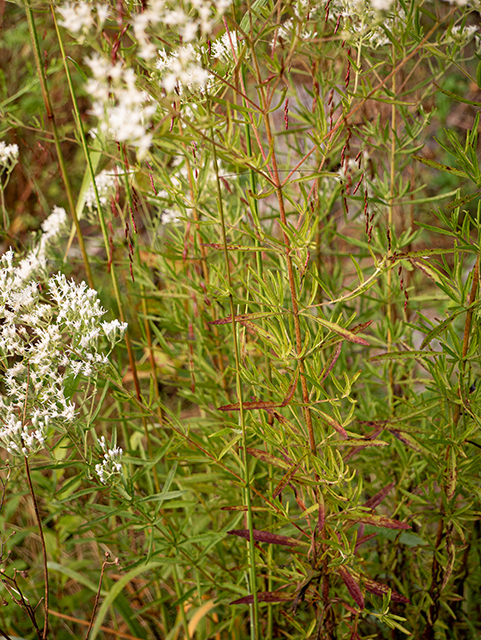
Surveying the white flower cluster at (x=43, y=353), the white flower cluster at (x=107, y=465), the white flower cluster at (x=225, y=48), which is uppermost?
the white flower cluster at (x=225, y=48)

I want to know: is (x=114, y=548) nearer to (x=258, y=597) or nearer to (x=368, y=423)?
(x=258, y=597)

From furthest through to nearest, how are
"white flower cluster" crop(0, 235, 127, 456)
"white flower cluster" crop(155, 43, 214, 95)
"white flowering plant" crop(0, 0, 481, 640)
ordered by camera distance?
1. "white flower cluster" crop(0, 235, 127, 456)
2. "white flowering plant" crop(0, 0, 481, 640)
3. "white flower cluster" crop(155, 43, 214, 95)

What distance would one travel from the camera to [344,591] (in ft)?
4.55

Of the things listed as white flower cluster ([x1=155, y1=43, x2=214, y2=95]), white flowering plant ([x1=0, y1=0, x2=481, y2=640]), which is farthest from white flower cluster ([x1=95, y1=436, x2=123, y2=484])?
white flower cluster ([x1=155, y1=43, x2=214, y2=95])

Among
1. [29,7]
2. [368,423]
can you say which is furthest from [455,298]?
[29,7]

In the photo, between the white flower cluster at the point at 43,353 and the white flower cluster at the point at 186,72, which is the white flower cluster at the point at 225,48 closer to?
the white flower cluster at the point at 186,72

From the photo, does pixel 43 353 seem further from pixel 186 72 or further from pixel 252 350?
pixel 252 350

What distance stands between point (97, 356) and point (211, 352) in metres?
0.56

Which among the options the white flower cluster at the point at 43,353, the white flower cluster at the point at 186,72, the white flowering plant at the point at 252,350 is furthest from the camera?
the white flower cluster at the point at 43,353

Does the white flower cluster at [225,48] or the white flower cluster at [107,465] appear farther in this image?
the white flower cluster at [107,465]

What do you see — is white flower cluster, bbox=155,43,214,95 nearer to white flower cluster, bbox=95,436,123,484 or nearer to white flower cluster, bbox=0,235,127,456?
white flower cluster, bbox=0,235,127,456

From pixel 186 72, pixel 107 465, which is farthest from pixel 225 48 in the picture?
pixel 107 465

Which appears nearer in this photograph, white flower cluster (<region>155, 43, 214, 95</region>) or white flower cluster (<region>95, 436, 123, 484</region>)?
white flower cluster (<region>155, 43, 214, 95</region>)

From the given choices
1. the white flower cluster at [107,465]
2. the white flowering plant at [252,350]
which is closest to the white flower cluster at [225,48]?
the white flowering plant at [252,350]
